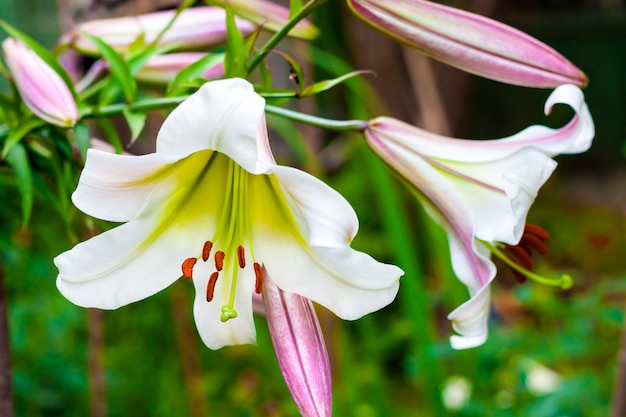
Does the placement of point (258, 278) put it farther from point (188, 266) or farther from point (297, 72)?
point (297, 72)

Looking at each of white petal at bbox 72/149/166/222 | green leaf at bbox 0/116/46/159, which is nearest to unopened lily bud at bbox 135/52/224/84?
green leaf at bbox 0/116/46/159

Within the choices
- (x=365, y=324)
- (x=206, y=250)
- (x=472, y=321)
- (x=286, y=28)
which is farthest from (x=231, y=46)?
(x=365, y=324)

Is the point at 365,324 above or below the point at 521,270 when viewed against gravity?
below

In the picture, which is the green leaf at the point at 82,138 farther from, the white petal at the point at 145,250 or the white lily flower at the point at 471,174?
the white lily flower at the point at 471,174

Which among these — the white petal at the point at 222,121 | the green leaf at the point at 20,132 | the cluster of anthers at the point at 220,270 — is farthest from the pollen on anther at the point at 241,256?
the green leaf at the point at 20,132

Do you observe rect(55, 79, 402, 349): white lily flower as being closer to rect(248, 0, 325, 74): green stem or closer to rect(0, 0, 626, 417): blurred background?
rect(248, 0, 325, 74): green stem

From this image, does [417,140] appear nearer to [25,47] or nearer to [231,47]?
[231,47]

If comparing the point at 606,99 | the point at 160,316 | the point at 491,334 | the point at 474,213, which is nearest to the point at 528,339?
the point at 491,334
